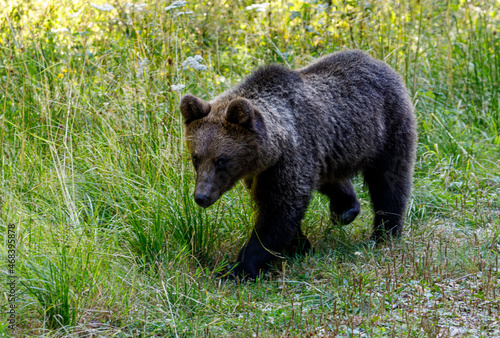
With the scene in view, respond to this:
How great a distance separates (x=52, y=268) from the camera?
3795 mm

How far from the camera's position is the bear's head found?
4711mm

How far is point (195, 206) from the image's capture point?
201 inches

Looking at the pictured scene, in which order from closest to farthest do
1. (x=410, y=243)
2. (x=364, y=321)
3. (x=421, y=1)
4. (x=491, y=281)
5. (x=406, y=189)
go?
(x=364, y=321) → (x=491, y=281) → (x=410, y=243) → (x=406, y=189) → (x=421, y=1)

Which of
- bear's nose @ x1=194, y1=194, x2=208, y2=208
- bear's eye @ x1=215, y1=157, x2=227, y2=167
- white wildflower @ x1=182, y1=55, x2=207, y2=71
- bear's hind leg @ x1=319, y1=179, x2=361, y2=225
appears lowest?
bear's hind leg @ x1=319, y1=179, x2=361, y2=225

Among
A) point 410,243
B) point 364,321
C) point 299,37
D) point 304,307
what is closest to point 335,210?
point 410,243

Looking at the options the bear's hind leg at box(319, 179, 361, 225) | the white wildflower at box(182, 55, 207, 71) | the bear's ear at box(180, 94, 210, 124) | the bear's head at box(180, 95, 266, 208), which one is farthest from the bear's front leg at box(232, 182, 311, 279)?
the white wildflower at box(182, 55, 207, 71)

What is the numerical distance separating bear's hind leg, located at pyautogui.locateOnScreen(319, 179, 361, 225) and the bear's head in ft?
4.44

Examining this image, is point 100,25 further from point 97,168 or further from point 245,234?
point 245,234

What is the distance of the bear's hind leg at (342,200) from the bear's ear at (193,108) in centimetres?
163

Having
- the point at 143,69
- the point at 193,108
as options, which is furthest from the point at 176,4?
the point at 193,108

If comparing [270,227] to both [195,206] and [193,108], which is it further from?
[193,108]

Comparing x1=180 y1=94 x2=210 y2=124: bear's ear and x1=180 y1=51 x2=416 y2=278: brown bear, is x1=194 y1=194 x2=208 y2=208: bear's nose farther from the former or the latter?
x1=180 y1=94 x2=210 y2=124: bear's ear

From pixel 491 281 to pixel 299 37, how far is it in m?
4.63

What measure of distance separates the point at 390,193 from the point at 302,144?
1.19 meters
